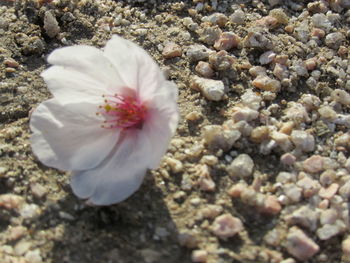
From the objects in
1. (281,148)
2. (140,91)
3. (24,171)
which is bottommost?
(24,171)

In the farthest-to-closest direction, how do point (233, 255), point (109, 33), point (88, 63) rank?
point (109, 33)
point (88, 63)
point (233, 255)

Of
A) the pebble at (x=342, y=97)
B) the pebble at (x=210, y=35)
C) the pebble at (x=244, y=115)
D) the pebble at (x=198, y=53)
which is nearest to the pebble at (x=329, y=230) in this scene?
the pebble at (x=244, y=115)

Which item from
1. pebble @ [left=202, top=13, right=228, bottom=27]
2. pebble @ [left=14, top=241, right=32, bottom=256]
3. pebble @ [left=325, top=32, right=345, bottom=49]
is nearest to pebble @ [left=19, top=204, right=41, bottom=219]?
pebble @ [left=14, top=241, right=32, bottom=256]

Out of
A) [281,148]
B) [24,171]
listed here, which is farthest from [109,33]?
[281,148]

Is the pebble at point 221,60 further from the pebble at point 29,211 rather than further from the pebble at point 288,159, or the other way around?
the pebble at point 29,211

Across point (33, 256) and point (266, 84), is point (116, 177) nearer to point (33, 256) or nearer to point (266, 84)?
point (33, 256)

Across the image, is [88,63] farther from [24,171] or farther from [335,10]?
[335,10]

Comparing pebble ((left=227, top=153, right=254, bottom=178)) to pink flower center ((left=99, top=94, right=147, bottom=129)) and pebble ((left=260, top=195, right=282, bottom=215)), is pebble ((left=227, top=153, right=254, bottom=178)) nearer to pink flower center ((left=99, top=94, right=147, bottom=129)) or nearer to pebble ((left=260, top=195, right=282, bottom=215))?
pebble ((left=260, top=195, right=282, bottom=215))
